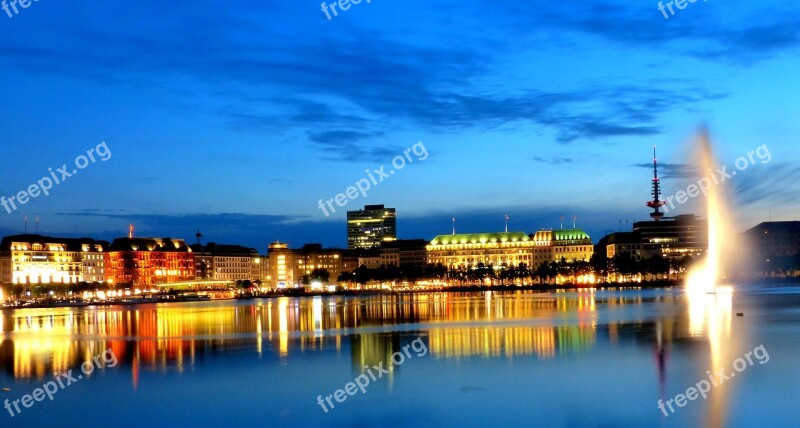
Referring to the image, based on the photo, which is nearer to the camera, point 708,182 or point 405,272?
point 708,182

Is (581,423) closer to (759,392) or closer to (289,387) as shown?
(759,392)

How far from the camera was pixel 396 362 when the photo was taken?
36.3m

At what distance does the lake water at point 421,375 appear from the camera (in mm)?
25547

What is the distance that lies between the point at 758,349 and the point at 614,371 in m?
9.38

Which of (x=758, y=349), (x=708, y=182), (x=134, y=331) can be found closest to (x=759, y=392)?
(x=758, y=349)
